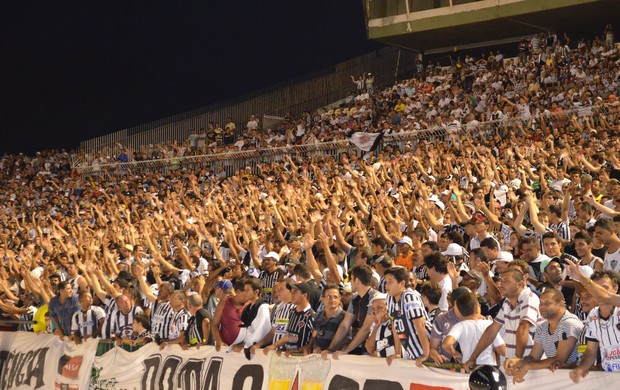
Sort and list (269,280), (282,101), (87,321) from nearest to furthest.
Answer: (269,280) < (87,321) < (282,101)

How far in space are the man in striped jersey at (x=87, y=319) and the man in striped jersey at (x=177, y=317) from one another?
163cm

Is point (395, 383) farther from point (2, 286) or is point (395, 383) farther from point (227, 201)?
point (227, 201)

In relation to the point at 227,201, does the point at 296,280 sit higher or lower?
lower

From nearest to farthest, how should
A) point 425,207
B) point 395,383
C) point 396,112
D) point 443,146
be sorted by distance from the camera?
point 395,383, point 425,207, point 443,146, point 396,112

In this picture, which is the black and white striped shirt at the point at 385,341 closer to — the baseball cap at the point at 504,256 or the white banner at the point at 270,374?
the white banner at the point at 270,374

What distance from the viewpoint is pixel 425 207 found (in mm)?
12414

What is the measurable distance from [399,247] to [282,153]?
14.6m

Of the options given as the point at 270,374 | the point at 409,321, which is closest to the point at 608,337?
the point at 409,321

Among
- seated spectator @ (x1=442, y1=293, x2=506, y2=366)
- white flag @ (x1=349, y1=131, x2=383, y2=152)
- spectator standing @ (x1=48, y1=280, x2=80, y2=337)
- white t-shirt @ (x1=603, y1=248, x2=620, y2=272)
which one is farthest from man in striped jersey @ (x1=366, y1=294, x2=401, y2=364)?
white flag @ (x1=349, y1=131, x2=383, y2=152)

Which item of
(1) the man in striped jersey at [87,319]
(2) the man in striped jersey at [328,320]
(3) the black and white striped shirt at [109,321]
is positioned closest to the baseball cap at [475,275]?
(2) the man in striped jersey at [328,320]

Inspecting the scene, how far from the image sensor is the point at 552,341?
6969 millimetres

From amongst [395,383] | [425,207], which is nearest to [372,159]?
[425,207]

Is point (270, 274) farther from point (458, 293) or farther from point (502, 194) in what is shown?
point (502, 194)

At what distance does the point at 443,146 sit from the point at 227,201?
16.2 feet
